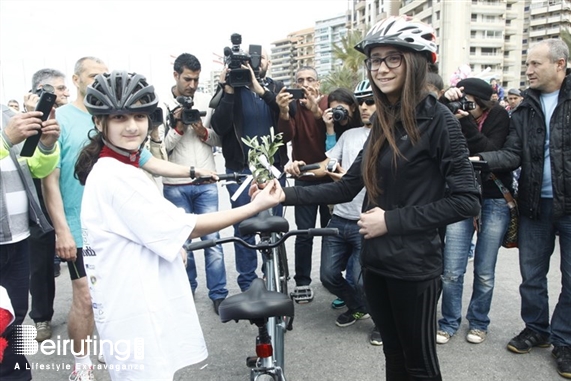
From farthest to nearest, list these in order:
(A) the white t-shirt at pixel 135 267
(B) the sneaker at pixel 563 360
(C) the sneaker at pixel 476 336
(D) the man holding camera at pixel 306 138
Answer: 1. (D) the man holding camera at pixel 306 138
2. (C) the sneaker at pixel 476 336
3. (B) the sneaker at pixel 563 360
4. (A) the white t-shirt at pixel 135 267

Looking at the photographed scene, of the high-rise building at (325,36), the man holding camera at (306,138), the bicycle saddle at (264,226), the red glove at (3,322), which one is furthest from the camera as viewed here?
the high-rise building at (325,36)

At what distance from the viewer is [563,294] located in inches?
140

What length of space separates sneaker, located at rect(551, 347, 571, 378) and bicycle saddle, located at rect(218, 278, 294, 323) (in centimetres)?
244

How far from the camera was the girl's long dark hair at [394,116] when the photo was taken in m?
2.17

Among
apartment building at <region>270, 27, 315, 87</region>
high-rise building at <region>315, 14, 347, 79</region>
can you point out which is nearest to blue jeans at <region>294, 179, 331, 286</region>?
high-rise building at <region>315, 14, 347, 79</region>

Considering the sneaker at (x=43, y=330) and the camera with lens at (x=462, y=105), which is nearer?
the camera with lens at (x=462, y=105)

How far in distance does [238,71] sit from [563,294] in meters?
3.47

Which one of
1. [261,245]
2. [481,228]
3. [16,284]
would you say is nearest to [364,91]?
[481,228]

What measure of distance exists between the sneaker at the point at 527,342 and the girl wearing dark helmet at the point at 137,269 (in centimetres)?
287

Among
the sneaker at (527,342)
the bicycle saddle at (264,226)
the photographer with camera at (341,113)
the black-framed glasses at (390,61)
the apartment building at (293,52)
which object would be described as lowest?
the sneaker at (527,342)

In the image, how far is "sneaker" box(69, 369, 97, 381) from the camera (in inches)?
131

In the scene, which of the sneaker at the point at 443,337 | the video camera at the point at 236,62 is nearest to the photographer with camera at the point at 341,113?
the video camera at the point at 236,62

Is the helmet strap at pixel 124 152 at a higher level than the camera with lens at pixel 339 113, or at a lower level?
lower

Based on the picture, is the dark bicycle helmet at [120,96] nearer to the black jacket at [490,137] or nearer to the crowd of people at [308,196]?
the crowd of people at [308,196]
